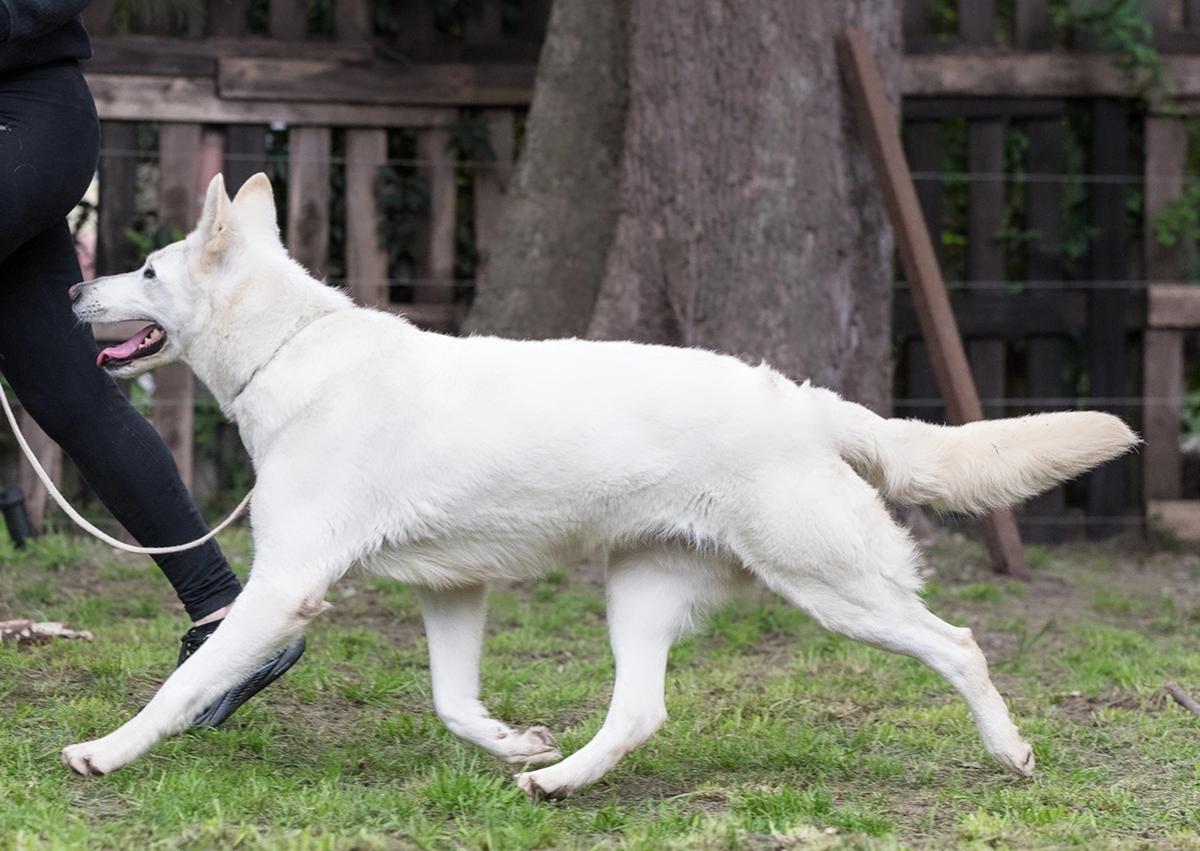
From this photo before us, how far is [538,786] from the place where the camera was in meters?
3.62

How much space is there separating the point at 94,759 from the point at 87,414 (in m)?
1.04

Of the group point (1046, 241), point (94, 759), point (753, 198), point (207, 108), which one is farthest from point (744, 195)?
point (94, 759)

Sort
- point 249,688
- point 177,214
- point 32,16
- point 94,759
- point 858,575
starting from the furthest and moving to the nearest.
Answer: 1. point 177,214
2. point 249,688
3. point 32,16
4. point 858,575
5. point 94,759

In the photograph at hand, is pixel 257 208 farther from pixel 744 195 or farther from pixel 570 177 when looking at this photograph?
pixel 570 177

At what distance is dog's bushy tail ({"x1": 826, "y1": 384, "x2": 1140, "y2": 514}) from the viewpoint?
3.87 m

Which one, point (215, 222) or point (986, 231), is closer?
point (215, 222)

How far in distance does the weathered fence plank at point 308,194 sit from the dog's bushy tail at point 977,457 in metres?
4.43

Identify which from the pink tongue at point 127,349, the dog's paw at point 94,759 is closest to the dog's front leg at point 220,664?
the dog's paw at point 94,759

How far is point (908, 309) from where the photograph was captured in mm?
7859

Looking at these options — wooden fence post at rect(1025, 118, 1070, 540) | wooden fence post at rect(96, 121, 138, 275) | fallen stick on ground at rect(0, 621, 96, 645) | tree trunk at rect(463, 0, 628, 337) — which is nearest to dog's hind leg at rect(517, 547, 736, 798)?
fallen stick on ground at rect(0, 621, 96, 645)

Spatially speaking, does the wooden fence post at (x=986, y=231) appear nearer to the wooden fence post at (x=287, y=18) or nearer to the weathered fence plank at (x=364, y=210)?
the weathered fence plank at (x=364, y=210)

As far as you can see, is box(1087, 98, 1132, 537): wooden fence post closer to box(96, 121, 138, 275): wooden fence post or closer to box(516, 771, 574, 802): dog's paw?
box(96, 121, 138, 275): wooden fence post

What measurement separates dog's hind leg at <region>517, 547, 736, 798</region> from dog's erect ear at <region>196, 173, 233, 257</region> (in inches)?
50.2

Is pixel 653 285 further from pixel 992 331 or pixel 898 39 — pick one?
pixel 992 331
